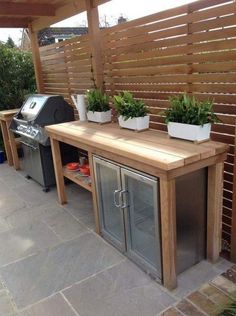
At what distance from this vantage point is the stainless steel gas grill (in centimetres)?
360

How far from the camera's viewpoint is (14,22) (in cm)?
454

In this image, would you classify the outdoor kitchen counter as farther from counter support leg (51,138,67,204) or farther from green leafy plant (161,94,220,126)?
counter support leg (51,138,67,204)

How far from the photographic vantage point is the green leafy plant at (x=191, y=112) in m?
1.99

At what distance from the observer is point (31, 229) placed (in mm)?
3010

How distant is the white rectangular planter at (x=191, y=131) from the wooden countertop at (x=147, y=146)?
0.14ft

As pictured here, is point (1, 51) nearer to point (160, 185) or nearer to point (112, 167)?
point (112, 167)

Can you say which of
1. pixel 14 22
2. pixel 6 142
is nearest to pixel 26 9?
pixel 14 22

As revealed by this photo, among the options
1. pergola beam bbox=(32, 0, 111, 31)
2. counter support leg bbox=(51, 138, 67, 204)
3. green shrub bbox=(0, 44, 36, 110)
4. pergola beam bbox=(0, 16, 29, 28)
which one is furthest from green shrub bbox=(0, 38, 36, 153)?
counter support leg bbox=(51, 138, 67, 204)

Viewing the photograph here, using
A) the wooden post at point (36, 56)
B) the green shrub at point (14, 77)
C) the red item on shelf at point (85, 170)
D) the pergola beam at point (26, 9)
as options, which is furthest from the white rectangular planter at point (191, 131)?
the green shrub at point (14, 77)

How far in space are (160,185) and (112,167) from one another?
543mm

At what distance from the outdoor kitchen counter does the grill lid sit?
1393mm

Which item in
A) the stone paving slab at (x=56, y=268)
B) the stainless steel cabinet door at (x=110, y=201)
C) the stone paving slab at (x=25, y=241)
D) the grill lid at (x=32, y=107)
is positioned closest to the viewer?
the stone paving slab at (x=56, y=268)

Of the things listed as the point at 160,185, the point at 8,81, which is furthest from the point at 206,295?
the point at 8,81

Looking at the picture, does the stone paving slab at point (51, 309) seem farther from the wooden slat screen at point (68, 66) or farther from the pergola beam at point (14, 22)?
the pergola beam at point (14, 22)
